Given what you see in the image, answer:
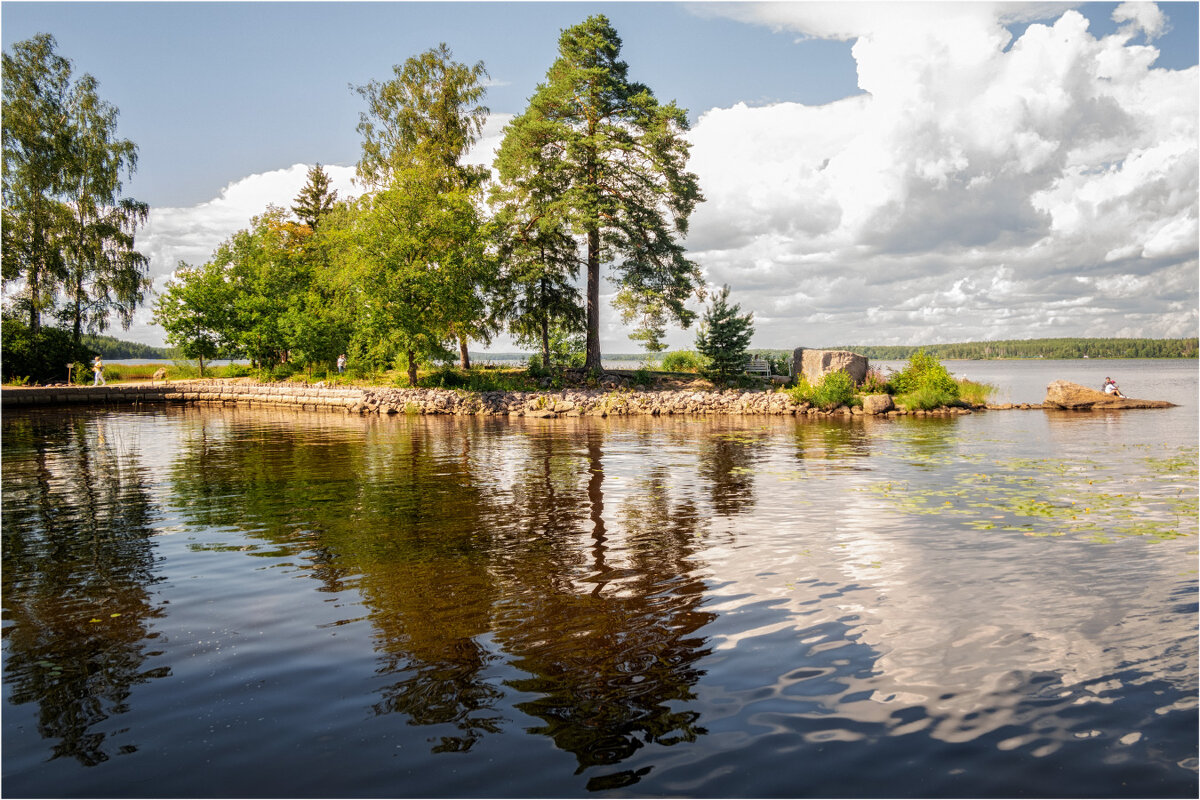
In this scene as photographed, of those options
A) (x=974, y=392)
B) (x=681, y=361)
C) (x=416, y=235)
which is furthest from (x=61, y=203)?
(x=974, y=392)

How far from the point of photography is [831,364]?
37.7 m

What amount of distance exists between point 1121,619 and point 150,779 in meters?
8.21

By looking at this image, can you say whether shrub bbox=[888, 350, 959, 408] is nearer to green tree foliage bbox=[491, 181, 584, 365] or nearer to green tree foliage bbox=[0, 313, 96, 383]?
green tree foliage bbox=[491, 181, 584, 365]

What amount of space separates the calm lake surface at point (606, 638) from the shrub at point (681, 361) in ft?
113

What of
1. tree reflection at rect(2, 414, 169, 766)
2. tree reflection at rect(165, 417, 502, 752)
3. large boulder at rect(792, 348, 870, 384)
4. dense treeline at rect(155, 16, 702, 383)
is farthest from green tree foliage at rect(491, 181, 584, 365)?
tree reflection at rect(2, 414, 169, 766)

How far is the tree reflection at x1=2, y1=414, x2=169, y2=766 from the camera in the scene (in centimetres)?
544

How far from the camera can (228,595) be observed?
7.98m

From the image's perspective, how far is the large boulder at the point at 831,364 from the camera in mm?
37438

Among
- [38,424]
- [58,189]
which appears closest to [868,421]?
[38,424]

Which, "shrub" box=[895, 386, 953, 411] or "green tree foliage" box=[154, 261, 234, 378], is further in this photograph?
"green tree foliage" box=[154, 261, 234, 378]

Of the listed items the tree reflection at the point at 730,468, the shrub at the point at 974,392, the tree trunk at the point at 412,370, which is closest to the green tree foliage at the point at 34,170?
the tree trunk at the point at 412,370

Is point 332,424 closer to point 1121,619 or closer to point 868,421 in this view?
point 868,421

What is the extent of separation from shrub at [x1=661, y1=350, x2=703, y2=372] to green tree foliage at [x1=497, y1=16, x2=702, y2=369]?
703 cm

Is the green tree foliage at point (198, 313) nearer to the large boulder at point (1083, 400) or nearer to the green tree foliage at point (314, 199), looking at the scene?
the green tree foliage at point (314, 199)
